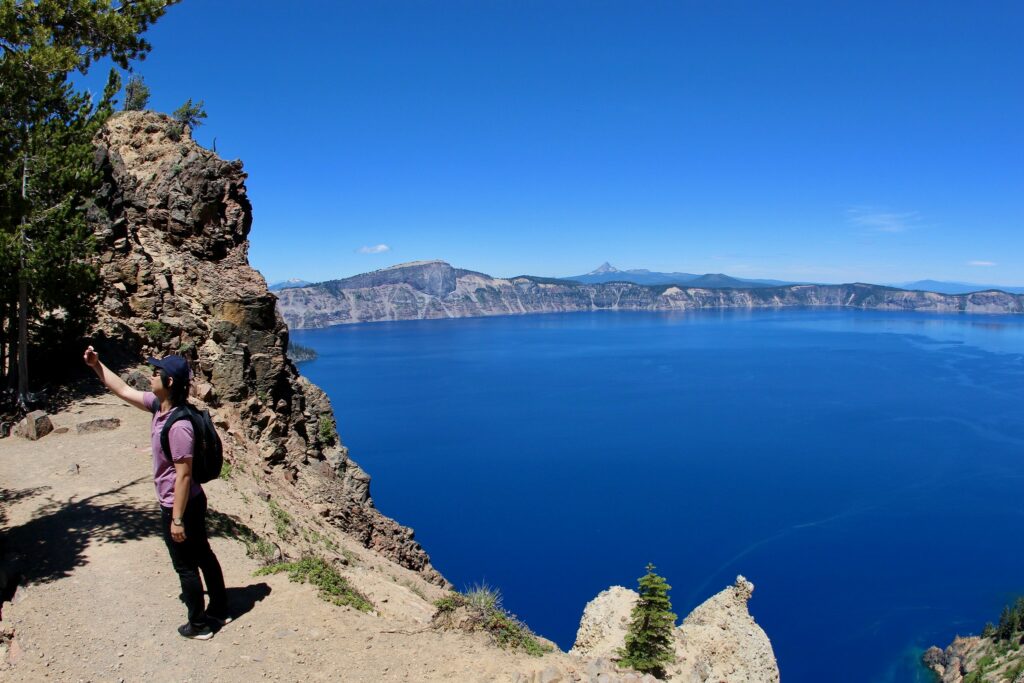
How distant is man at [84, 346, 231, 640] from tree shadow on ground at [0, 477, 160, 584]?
218 centimetres

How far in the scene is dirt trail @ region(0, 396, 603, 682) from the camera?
19.2ft

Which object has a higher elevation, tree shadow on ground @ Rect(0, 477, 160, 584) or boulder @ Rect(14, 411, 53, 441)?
boulder @ Rect(14, 411, 53, 441)

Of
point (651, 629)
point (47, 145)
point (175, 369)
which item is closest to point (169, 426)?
point (175, 369)

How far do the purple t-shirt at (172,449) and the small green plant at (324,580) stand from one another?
7.99ft

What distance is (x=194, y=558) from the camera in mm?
6031

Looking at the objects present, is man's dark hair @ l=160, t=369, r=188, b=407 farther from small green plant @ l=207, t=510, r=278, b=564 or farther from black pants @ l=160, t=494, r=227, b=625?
small green plant @ l=207, t=510, r=278, b=564

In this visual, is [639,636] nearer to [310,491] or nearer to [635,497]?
[310,491]

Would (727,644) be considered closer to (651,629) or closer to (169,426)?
(651,629)

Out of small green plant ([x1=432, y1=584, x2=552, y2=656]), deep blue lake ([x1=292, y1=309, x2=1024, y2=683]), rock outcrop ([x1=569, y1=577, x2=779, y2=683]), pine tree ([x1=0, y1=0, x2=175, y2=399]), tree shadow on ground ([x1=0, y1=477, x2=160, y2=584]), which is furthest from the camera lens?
deep blue lake ([x1=292, y1=309, x2=1024, y2=683])

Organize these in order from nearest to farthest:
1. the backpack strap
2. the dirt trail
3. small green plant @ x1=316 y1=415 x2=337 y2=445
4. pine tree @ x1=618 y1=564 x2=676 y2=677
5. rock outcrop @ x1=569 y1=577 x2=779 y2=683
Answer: the backpack strap < the dirt trail < pine tree @ x1=618 y1=564 x2=676 y2=677 < small green plant @ x1=316 y1=415 x2=337 y2=445 < rock outcrop @ x1=569 y1=577 x2=779 y2=683

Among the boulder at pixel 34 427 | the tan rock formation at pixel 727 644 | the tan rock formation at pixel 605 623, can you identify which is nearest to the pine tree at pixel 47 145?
the boulder at pixel 34 427

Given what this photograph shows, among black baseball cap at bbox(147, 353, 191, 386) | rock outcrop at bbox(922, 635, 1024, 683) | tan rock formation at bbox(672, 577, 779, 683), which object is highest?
black baseball cap at bbox(147, 353, 191, 386)

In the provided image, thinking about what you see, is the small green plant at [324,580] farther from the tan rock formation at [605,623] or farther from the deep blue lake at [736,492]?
the deep blue lake at [736,492]

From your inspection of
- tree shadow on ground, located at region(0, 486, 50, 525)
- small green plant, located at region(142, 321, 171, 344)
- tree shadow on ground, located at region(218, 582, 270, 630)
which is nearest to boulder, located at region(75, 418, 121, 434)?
tree shadow on ground, located at region(0, 486, 50, 525)
